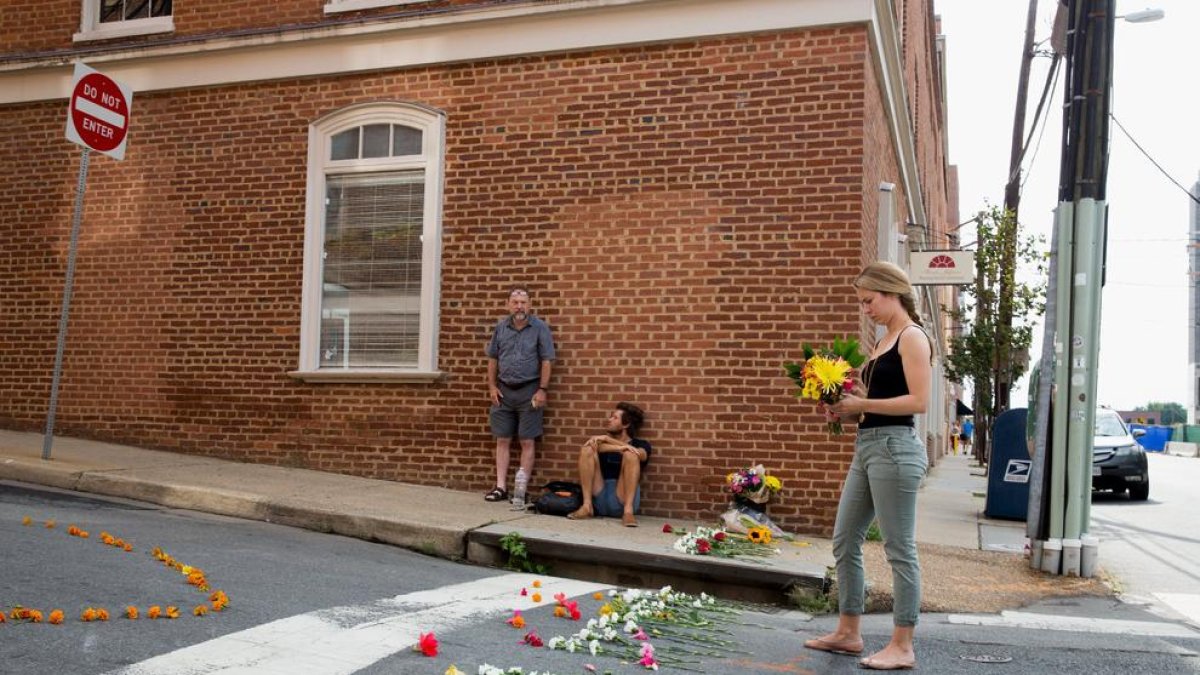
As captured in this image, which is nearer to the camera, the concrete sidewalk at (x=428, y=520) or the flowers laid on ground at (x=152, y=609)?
the flowers laid on ground at (x=152, y=609)

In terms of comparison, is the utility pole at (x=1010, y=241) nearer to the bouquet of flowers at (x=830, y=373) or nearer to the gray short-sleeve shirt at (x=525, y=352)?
the gray short-sleeve shirt at (x=525, y=352)

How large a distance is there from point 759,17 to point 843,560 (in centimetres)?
546

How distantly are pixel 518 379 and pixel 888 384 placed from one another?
4.77 metres

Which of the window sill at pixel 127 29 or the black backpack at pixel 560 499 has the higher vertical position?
the window sill at pixel 127 29

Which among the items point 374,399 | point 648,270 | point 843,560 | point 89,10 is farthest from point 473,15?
point 843,560

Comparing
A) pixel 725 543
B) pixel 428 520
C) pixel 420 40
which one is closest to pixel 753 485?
pixel 725 543

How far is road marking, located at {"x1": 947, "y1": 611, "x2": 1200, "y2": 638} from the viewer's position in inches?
225

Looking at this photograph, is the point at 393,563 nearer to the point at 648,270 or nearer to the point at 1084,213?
the point at 648,270

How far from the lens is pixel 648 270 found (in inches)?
356

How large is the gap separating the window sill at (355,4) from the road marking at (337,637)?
636 centimetres

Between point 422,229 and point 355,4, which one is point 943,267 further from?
point 355,4

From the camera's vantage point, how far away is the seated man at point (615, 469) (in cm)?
835

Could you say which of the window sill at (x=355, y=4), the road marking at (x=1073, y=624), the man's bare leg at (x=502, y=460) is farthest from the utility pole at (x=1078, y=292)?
the window sill at (x=355, y=4)

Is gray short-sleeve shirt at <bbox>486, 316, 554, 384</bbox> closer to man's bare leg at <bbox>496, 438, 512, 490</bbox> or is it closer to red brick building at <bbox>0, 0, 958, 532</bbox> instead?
red brick building at <bbox>0, 0, 958, 532</bbox>
